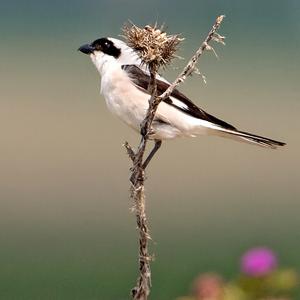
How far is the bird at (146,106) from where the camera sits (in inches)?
92.4

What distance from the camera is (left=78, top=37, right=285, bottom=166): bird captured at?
2.35 meters

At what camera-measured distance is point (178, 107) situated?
96.5 inches

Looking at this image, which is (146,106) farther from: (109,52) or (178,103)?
(109,52)

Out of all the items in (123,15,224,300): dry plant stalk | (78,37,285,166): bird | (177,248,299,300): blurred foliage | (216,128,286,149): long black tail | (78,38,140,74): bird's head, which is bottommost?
(177,248,299,300): blurred foliage

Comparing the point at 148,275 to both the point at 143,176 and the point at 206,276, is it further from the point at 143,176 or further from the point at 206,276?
the point at 206,276

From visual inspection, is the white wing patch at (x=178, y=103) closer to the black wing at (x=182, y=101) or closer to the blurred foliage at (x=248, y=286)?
the black wing at (x=182, y=101)

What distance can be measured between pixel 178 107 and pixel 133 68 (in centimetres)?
24

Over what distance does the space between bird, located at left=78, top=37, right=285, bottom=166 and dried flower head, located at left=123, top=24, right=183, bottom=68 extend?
0.86 meters

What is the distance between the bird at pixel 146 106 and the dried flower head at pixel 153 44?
861mm

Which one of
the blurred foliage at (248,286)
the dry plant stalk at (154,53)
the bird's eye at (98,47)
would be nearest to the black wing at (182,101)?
the bird's eye at (98,47)

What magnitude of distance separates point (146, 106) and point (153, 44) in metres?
1.12

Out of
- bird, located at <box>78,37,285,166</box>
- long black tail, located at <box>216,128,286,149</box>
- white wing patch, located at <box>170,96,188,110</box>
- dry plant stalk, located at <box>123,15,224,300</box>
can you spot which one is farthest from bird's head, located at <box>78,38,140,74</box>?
dry plant stalk, located at <box>123,15,224,300</box>

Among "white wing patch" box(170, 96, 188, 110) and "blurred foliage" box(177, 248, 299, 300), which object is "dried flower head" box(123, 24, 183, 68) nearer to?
"blurred foliage" box(177, 248, 299, 300)

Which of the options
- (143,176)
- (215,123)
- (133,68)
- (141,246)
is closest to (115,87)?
(133,68)
